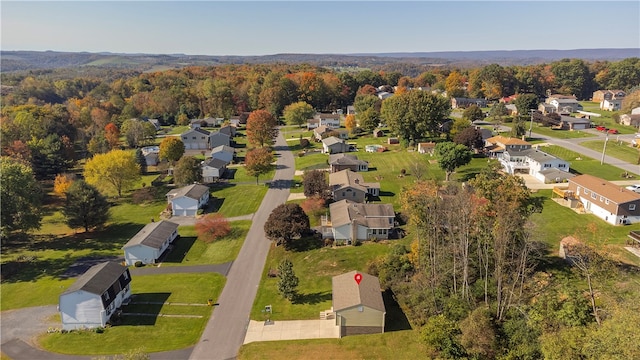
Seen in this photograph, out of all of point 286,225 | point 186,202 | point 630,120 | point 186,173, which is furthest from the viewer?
point 630,120

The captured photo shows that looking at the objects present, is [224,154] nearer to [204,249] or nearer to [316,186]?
[316,186]

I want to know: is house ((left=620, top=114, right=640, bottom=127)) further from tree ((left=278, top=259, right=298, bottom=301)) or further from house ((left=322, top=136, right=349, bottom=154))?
tree ((left=278, top=259, right=298, bottom=301))

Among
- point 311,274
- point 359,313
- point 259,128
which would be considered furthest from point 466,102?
point 359,313

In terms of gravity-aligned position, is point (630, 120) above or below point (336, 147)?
above

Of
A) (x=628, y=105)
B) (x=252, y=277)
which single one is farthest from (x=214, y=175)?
(x=628, y=105)

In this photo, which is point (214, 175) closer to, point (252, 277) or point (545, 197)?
point (252, 277)

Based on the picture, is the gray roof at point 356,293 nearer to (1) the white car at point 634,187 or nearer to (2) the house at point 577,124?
(1) the white car at point 634,187

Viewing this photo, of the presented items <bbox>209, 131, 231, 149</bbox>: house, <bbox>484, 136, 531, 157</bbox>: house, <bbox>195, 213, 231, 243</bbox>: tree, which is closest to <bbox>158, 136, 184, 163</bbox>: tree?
<bbox>209, 131, 231, 149</bbox>: house
